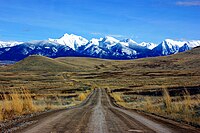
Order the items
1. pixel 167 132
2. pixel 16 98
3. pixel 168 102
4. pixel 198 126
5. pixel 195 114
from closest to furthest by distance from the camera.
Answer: pixel 167 132 → pixel 198 126 → pixel 195 114 → pixel 16 98 → pixel 168 102

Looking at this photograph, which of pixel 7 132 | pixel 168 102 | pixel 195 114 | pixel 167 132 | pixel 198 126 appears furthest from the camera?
pixel 168 102

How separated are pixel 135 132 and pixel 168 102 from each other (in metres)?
15.2

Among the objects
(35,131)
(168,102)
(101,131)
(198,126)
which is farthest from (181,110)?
(35,131)

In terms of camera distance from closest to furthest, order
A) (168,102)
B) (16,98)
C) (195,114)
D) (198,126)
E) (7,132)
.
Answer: (7,132), (198,126), (195,114), (16,98), (168,102)

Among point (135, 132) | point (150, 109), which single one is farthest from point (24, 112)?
point (135, 132)

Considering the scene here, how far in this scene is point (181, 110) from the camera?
Result: 25.0m

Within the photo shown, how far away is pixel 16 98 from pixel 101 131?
451 inches

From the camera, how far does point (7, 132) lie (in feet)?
43.2

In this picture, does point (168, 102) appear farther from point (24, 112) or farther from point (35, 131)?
point (35, 131)

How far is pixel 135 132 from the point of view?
45.1 ft

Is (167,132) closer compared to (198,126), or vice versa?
(167,132)

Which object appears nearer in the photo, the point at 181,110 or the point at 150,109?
the point at 181,110

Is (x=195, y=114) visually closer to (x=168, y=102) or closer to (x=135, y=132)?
(x=168, y=102)

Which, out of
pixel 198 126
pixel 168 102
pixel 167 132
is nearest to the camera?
pixel 167 132
